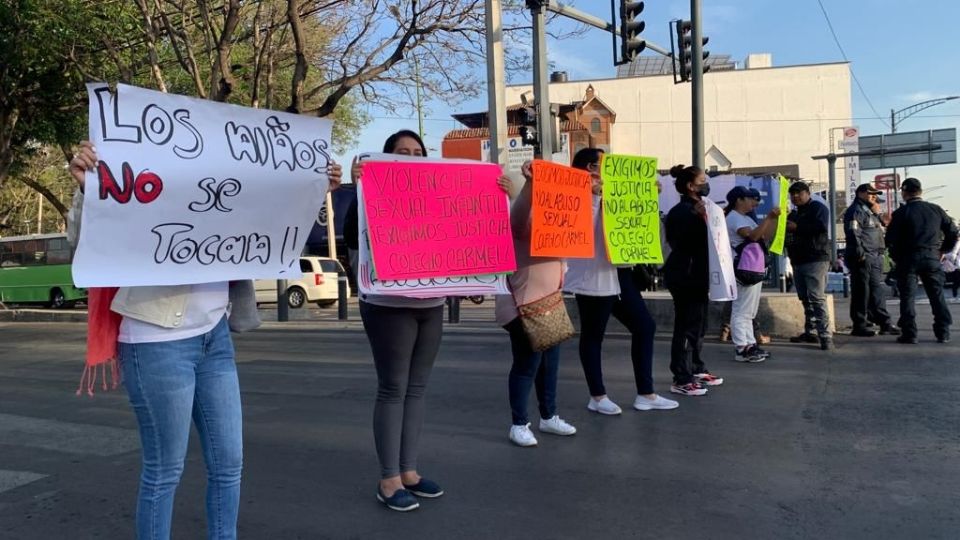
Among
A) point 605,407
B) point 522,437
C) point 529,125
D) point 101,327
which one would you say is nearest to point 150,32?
point 529,125

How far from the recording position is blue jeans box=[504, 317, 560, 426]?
4.84 m

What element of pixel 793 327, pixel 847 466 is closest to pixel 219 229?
pixel 847 466

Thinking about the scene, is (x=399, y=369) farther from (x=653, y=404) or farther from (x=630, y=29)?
(x=630, y=29)

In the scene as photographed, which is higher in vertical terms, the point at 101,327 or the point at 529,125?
the point at 529,125

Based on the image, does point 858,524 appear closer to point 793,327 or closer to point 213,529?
point 213,529

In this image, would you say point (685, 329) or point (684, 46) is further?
point (684, 46)

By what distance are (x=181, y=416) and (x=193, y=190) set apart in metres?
0.87

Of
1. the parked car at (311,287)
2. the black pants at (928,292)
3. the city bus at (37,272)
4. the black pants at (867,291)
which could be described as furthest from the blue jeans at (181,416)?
the city bus at (37,272)

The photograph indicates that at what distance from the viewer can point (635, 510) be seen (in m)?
3.82

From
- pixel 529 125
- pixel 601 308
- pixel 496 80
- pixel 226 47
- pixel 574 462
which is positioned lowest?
pixel 574 462

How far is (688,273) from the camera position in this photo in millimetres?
6340

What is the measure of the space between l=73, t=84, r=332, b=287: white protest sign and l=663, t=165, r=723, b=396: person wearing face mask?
3793mm

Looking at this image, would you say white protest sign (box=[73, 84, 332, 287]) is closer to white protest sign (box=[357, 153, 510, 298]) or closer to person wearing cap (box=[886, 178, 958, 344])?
white protest sign (box=[357, 153, 510, 298])

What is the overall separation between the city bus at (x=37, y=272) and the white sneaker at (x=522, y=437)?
2714 cm
